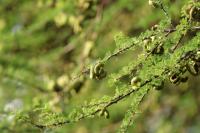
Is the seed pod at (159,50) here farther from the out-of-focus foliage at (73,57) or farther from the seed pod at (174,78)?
the out-of-focus foliage at (73,57)

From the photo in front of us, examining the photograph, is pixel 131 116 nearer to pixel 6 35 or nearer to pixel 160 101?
pixel 6 35

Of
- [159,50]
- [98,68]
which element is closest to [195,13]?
[159,50]

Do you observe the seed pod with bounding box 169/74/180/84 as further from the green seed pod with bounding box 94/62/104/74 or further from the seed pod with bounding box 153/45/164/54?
the green seed pod with bounding box 94/62/104/74

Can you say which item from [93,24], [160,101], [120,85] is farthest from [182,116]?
[120,85]

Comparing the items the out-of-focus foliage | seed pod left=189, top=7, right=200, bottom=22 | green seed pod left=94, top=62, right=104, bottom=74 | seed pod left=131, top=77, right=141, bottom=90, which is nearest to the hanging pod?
green seed pod left=94, top=62, right=104, bottom=74

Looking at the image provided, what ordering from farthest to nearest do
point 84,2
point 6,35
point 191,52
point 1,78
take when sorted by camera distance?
point 6,35, point 1,78, point 84,2, point 191,52
